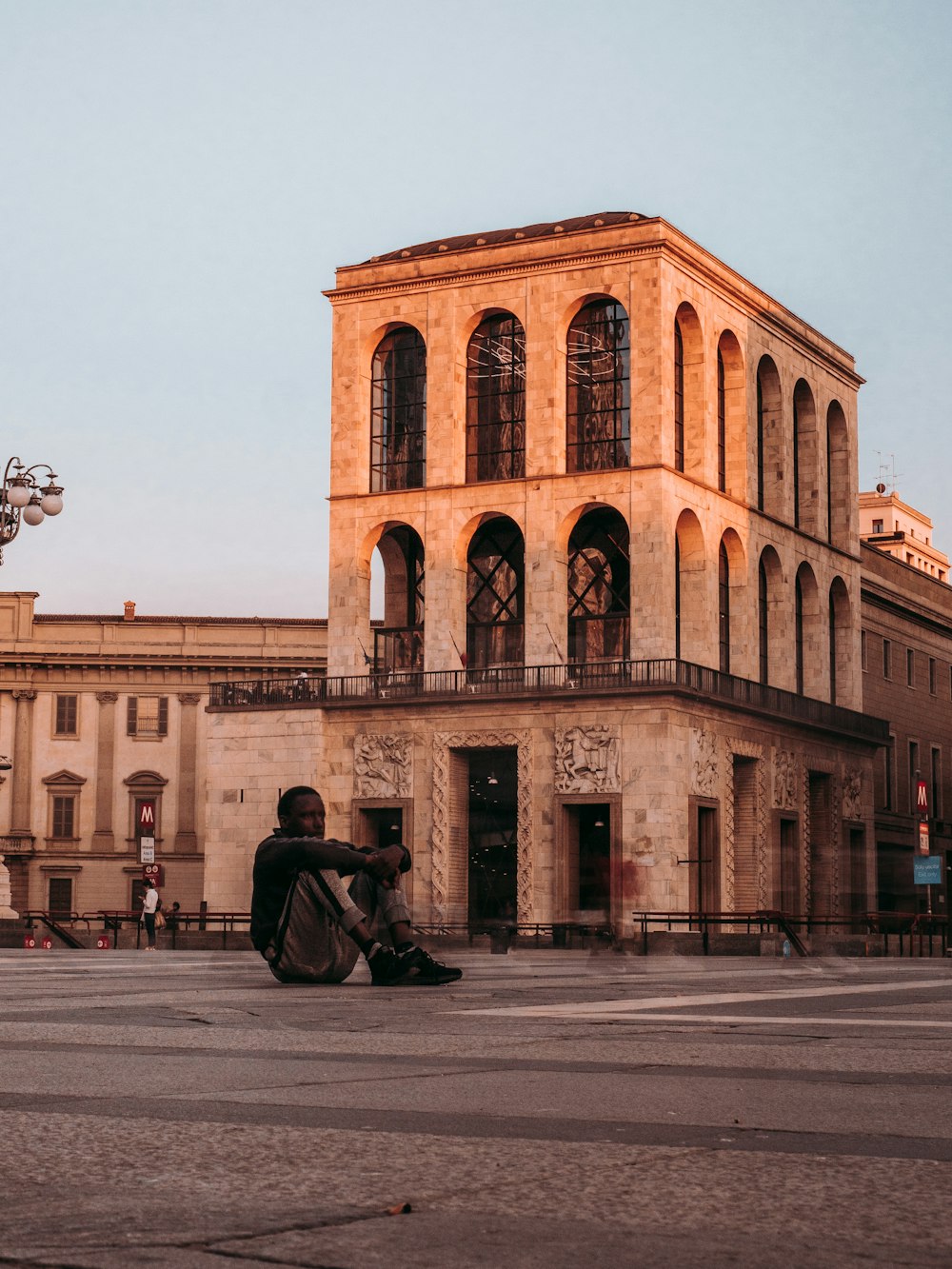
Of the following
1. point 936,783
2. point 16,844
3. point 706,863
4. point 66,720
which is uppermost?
point 66,720

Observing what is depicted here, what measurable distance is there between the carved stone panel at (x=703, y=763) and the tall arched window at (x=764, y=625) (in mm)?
7506

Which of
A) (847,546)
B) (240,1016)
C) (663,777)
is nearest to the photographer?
(240,1016)

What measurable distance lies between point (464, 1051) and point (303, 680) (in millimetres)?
49036

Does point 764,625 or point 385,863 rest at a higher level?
point 764,625

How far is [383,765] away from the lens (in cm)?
5525

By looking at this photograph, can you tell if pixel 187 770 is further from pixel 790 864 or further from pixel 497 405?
pixel 790 864

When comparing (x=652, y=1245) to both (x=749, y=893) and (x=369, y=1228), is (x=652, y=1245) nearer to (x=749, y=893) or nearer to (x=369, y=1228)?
(x=369, y=1228)

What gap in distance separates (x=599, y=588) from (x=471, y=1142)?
51.4 metres

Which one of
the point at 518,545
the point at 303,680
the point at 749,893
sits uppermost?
the point at 518,545

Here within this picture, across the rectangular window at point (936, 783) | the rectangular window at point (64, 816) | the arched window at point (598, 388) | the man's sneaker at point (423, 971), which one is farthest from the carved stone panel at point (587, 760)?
the man's sneaker at point (423, 971)

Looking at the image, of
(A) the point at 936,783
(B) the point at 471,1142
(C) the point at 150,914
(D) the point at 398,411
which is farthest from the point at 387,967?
(A) the point at 936,783

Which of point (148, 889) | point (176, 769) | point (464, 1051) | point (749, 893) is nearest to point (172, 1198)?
point (464, 1051)

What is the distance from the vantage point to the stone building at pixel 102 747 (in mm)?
80312

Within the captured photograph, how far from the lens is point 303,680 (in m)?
57.2
